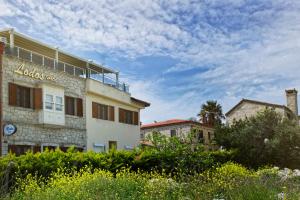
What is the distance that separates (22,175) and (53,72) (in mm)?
15857

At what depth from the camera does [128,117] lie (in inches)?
1604

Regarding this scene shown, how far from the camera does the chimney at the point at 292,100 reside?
54.3m

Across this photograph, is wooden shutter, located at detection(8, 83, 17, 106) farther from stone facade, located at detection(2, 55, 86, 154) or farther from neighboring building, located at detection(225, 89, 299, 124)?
neighboring building, located at detection(225, 89, 299, 124)

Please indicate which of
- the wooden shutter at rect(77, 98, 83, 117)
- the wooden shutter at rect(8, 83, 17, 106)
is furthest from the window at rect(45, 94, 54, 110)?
the wooden shutter at rect(77, 98, 83, 117)

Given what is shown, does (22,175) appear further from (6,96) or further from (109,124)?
(109,124)

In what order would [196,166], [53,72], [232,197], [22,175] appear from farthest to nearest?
[53,72] → [196,166] → [22,175] → [232,197]

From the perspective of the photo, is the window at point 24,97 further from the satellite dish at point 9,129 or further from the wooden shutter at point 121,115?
→ the wooden shutter at point 121,115

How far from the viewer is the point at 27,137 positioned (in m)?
27.5

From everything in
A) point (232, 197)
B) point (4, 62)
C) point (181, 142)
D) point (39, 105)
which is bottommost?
point (232, 197)

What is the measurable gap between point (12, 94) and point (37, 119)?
8.74 feet

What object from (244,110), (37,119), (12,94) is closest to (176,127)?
(244,110)

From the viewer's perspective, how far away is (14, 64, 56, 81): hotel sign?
27.2 metres

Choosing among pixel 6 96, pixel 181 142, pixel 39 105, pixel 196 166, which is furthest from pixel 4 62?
pixel 196 166

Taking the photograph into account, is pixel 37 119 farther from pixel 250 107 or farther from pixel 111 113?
pixel 250 107
